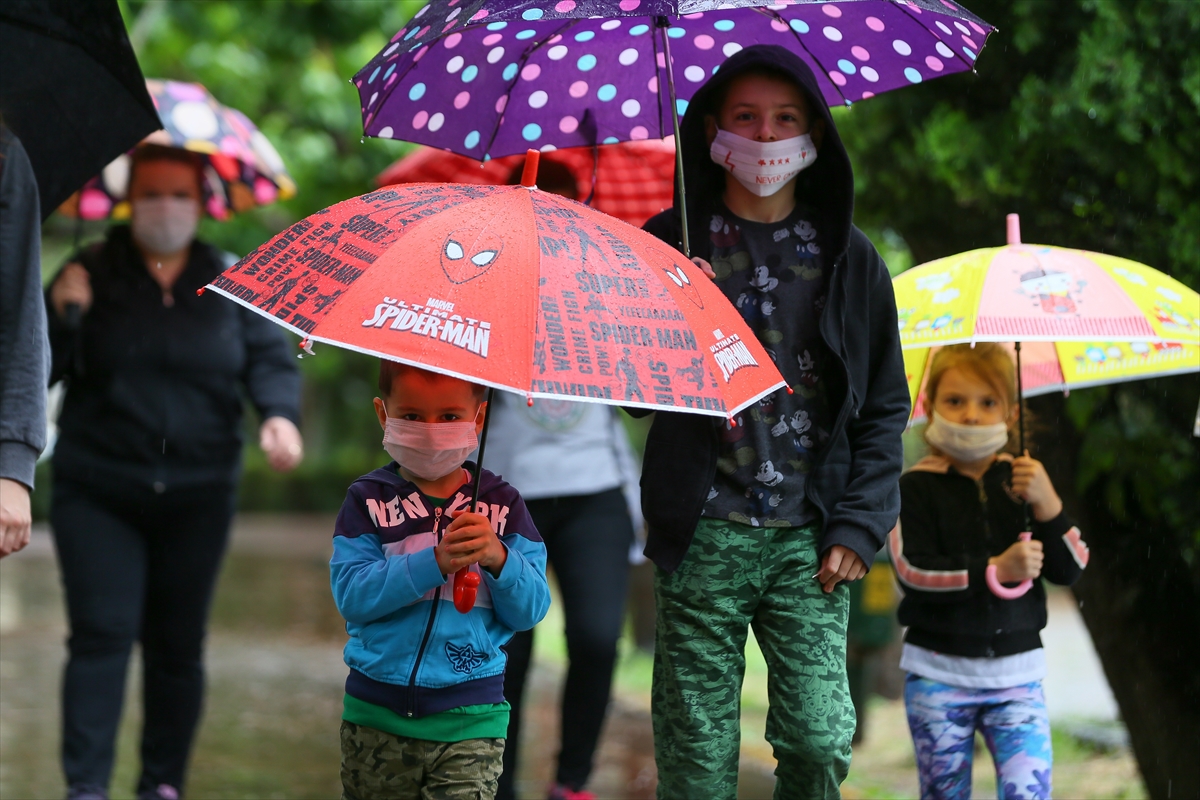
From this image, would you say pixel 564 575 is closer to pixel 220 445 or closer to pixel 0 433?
pixel 220 445

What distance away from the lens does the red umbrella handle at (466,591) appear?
3117mm

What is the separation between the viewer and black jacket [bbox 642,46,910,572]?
11.6 ft

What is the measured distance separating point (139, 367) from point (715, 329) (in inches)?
105

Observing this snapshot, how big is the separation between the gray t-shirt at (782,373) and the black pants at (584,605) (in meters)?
1.34

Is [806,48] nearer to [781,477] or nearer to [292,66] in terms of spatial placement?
[781,477]

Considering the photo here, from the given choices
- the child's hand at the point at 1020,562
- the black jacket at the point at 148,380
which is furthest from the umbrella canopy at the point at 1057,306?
the black jacket at the point at 148,380

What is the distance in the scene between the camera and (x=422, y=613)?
10.6 feet

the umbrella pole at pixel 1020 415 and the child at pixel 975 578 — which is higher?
the umbrella pole at pixel 1020 415

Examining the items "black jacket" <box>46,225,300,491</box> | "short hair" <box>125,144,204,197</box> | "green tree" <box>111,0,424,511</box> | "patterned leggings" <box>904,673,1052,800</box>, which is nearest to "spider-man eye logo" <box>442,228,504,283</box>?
"patterned leggings" <box>904,673,1052,800</box>

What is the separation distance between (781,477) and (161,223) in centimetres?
264

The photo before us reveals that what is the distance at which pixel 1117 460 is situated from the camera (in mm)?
5234

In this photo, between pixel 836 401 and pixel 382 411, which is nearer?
pixel 382 411

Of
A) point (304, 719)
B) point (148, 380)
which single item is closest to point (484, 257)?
point (148, 380)

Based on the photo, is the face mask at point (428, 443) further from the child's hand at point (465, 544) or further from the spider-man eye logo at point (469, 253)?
the spider-man eye logo at point (469, 253)
